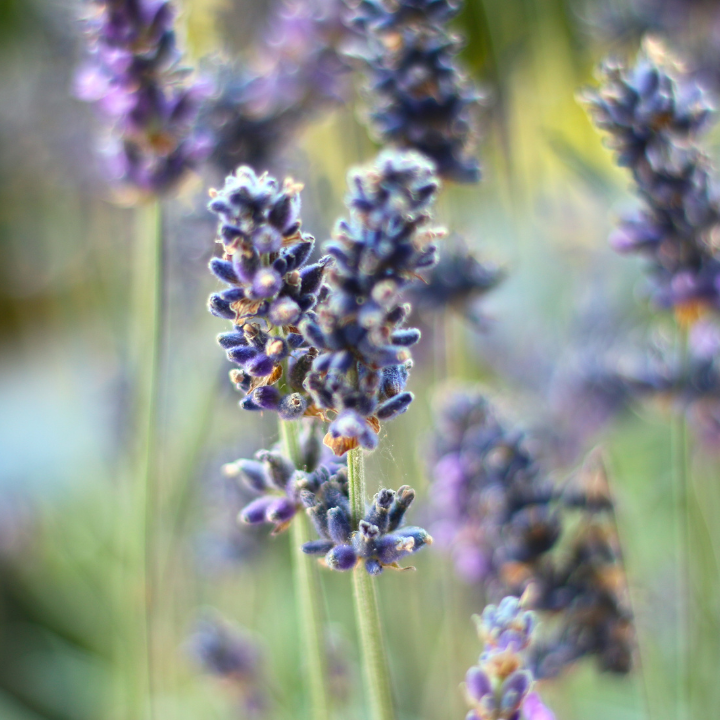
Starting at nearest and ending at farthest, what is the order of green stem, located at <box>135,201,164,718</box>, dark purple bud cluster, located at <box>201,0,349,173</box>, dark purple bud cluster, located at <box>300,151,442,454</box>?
dark purple bud cluster, located at <box>300,151,442,454</box> → green stem, located at <box>135,201,164,718</box> → dark purple bud cluster, located at <box>201,0,349,173</box>

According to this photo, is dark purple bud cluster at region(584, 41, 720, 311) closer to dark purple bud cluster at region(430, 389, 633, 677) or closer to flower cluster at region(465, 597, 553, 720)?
dark purple bud cluster at region(430, 389, 633, 677)

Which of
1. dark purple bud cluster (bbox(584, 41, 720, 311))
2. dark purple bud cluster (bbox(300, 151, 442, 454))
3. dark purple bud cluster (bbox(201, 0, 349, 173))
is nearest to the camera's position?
dark purple bud cluster (bbox(300, 151, 442, 454))

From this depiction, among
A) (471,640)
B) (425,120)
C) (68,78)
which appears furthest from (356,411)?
(68,78)

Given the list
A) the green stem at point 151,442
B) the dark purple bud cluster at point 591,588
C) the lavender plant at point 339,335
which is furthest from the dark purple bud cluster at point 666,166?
the green stem at point 151,442

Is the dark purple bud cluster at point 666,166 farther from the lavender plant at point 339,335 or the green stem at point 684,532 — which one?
the lavender plant at point 339,335

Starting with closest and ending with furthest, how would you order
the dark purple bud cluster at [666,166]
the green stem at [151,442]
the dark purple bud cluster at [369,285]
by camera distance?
the dark purple bud cluster at [369,285]
the dark purple bud cluster at [666,166]
the green stem at [151,442]

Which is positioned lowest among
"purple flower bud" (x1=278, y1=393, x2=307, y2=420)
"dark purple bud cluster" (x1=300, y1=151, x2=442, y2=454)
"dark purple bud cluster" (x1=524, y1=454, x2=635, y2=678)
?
"dark purple bud cluster" (x1=524, y1=454, x2=635, y2=678)

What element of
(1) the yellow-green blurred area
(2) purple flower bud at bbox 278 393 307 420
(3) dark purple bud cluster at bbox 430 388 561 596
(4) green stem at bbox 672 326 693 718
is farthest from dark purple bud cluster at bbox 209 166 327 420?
(4) green stem at bbox 672 326 693 718

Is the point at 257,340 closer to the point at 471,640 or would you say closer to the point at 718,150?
the point at 471,640
